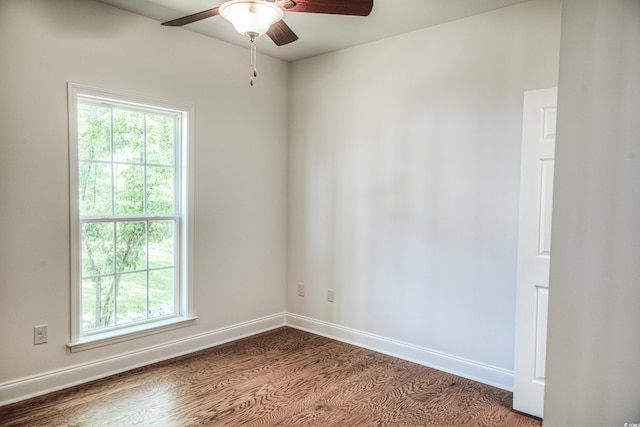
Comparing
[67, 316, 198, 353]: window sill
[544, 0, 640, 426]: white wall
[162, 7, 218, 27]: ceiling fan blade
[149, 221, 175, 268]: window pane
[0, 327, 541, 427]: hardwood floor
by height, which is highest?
[162, 7, 218, 27]: ceiling fan blade

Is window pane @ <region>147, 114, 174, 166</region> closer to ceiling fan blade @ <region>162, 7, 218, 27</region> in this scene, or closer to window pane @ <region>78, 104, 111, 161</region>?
window pane @ <region>78, 104, 111, 161</region>

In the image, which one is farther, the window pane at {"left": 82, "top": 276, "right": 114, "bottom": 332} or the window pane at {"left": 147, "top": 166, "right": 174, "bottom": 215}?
the window pane at {"left": 147, "top": 166, "right": 174, "bottom": 215}

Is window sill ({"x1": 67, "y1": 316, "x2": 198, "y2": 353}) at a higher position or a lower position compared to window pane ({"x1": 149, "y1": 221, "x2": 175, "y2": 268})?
lower

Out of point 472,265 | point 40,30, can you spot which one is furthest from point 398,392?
point 40,30

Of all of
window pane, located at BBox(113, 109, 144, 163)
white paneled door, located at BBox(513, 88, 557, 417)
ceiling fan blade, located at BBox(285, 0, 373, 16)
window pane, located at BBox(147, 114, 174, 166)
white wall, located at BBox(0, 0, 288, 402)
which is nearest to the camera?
ceiling fan blade, located at BBox(285, 0, 373, 16)

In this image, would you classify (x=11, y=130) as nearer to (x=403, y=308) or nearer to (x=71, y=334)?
(x=71, y=334)

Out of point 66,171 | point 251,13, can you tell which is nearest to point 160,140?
point 66,171

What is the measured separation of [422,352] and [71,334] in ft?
8.67

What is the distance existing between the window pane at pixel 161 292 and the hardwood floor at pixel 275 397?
42 centimetres

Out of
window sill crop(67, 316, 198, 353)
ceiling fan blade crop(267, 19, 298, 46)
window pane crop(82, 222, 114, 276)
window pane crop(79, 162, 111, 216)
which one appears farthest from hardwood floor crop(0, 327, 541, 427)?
ceiling fan blade crop(267, 19, 298, 46)

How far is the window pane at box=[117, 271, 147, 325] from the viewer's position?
10.6 feet

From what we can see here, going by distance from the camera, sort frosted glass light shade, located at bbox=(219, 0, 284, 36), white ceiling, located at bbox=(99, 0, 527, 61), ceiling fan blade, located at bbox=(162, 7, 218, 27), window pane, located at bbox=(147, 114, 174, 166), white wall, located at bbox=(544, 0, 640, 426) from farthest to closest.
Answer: window pane, located at bbox=(147, 114, 174, 166)
white ceiling, located at bbox=(99, 0, 527, 61)
ceiling fan blade, located at bbox=(162, 7, 218, 27)
frosted glass light shade, located at bbox=(219, 0, 284, 36)
white wall, located at bbox=(544, 0, 640, 426)

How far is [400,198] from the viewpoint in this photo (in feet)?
11.5

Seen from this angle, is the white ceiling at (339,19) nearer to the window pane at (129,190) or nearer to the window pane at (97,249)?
the window pane at (129,190)
